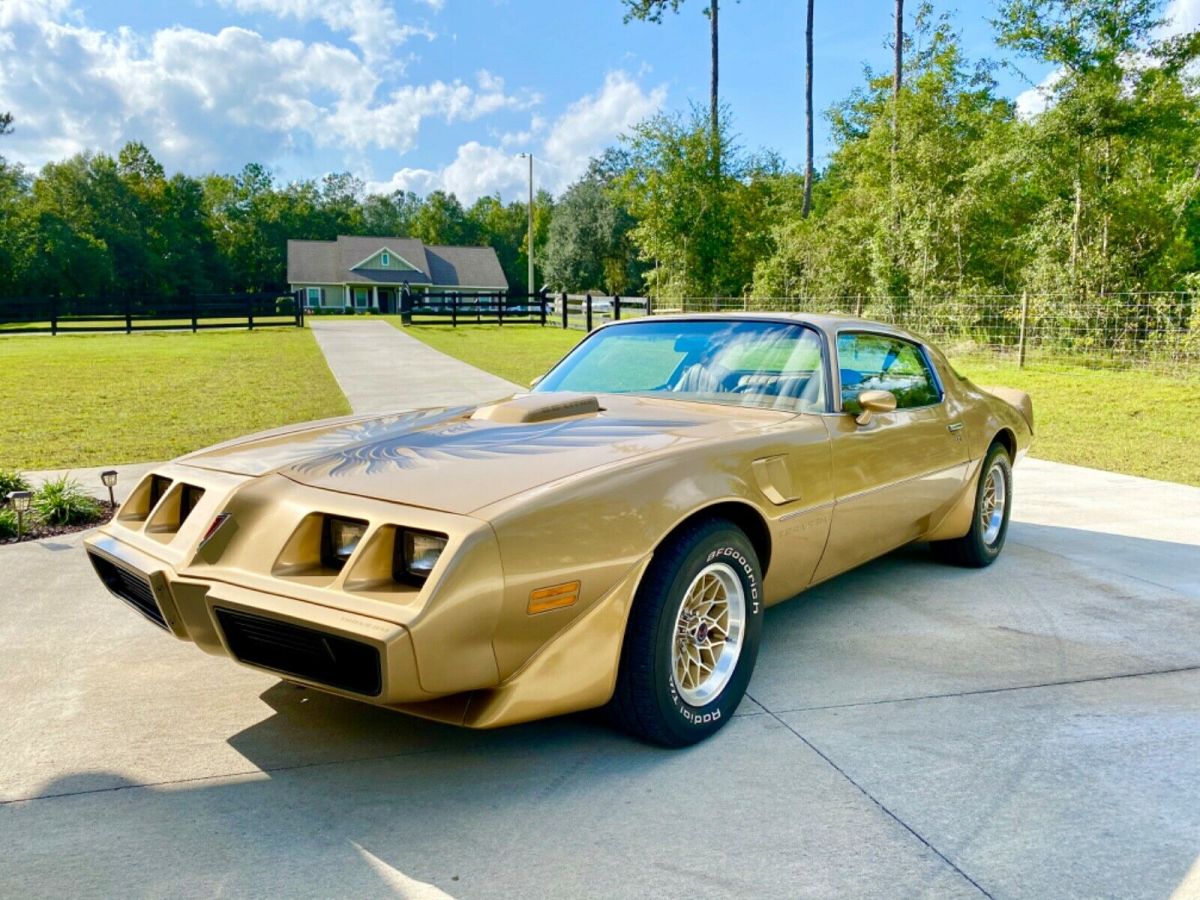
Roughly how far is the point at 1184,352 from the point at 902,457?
11.6m

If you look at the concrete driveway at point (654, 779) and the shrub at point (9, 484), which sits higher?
the shrub at point (9, 484)

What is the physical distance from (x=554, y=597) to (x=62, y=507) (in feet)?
15.0

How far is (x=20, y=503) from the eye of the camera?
16.5 ft

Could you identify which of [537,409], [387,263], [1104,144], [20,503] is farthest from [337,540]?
[387,263]

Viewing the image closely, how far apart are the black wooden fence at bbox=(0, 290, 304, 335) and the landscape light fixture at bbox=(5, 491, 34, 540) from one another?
92.7 ft

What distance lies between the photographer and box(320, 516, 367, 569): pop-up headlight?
95.2 inches

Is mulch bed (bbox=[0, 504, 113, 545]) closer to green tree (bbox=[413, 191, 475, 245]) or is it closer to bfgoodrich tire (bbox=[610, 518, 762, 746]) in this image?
bfgoodrich tire (bbox=[610, 518, 762, 746])

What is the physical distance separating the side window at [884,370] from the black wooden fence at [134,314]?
31.0 metres

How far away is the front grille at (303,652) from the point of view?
83.9 inches

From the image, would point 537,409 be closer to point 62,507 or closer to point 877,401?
point 877,401

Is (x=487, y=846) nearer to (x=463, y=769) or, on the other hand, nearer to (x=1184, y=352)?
(x=463, y=769)

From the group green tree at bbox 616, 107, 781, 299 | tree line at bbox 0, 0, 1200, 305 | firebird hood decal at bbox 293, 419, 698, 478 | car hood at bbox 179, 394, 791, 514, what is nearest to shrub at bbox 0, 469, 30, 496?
car hood at bbox 179, 394, 791, 514

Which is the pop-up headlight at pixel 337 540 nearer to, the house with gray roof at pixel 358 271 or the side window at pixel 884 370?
the side window at pixel 884 370

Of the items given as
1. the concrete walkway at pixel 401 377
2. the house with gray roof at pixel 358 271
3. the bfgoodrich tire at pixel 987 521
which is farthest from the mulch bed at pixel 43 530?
the house with gray roof at pixel 358 271
